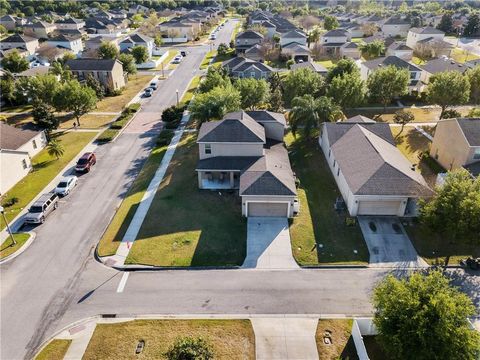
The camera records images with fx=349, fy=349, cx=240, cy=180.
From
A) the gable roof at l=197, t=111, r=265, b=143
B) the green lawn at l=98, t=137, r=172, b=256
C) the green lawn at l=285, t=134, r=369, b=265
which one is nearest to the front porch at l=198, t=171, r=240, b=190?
the gable roof at l=197, t=111, r=265, b=143

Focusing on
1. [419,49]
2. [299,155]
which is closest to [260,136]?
[299,155]

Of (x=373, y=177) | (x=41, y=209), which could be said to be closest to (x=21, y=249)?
(x=41, y=209)

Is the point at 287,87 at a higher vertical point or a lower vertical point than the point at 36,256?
higher

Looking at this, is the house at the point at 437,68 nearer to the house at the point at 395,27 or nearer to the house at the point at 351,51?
the house at the point at 351,51

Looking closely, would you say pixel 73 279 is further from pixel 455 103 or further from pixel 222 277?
pixel 455 103

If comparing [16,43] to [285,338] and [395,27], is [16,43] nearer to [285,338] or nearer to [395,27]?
[285,338]

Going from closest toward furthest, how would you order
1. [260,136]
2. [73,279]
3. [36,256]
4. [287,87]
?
1. [73,279]
2. [36,256]
3. [260,136]
4. [287,87]
